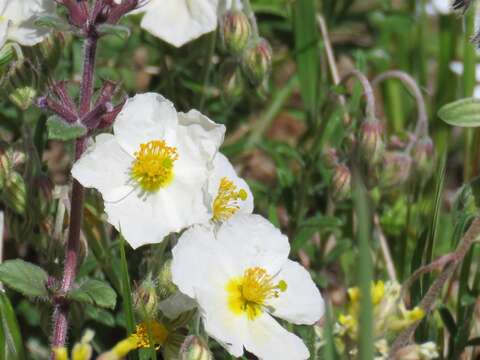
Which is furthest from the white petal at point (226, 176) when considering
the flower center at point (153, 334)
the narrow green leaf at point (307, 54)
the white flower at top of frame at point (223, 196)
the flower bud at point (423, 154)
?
the narrow green leaf at point (307, 54)

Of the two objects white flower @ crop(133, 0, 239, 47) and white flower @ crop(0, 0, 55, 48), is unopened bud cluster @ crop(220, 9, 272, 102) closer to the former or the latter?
white flower @ crop(133, 0, 239, 47)

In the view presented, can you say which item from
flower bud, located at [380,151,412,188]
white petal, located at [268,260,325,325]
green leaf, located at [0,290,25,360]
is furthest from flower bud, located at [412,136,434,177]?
green leaf, located at [0,290,25,360]

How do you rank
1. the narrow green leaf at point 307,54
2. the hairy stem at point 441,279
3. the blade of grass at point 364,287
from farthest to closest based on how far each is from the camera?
1. the narrow green leaf at point 307,54
2. the hairy stem at point 441,279
3. the blade of grass at point 364,287

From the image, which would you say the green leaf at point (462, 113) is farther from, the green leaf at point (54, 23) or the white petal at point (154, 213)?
the green leaf at point (54, 23)

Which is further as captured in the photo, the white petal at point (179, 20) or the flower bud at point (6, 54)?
the white petal at point (179, 20)

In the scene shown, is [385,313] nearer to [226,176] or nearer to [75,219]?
[226,176]

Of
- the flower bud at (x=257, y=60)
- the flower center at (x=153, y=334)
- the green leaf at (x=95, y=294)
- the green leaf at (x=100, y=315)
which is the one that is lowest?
the green leaf at (x=100, y=315)

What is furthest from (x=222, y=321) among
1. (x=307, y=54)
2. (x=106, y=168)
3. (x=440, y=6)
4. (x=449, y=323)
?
(x=440, y=6)

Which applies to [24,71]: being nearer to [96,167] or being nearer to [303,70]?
[96,167]
